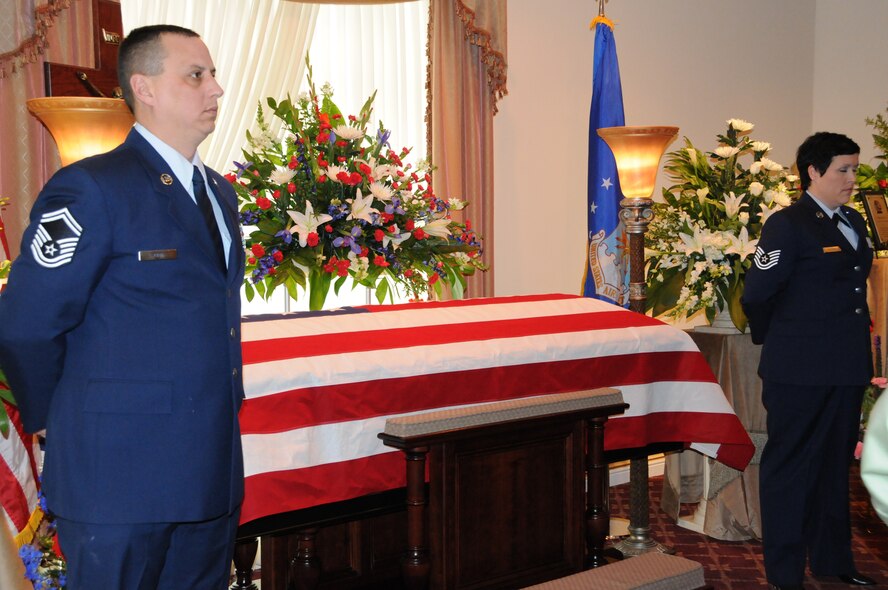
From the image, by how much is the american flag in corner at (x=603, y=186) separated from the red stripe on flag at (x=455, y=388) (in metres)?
1.80

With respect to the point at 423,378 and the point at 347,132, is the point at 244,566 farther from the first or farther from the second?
the point at 347,132

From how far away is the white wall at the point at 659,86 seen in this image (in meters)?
5.54

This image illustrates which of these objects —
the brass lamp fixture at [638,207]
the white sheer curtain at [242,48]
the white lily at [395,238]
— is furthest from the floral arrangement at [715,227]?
the white sheer curtain at [242,48]

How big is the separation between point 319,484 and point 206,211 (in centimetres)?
94

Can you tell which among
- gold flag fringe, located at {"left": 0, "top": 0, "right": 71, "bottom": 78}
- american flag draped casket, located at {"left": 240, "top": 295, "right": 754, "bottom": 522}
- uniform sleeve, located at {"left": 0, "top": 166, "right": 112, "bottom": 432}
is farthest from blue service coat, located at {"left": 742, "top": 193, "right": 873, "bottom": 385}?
gold flag fringe, located at {"left": 0, "top": 0, "right": 71, "bottom": 78}

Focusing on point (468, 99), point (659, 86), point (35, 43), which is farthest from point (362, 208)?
point (659, 86)

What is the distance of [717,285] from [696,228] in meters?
0.27

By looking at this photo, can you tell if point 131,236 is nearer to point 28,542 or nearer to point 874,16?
point 28,542

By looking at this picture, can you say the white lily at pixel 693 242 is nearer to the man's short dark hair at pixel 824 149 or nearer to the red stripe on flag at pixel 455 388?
the man's short dark hair at pixel 824 149

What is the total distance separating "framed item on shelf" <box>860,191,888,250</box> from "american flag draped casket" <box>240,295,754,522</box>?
218 cm

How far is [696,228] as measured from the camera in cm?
413

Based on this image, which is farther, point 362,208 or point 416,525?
point 362,208

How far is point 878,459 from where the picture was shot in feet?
3.18

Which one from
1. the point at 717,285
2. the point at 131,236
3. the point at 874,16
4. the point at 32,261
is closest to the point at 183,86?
the point at 131,236
